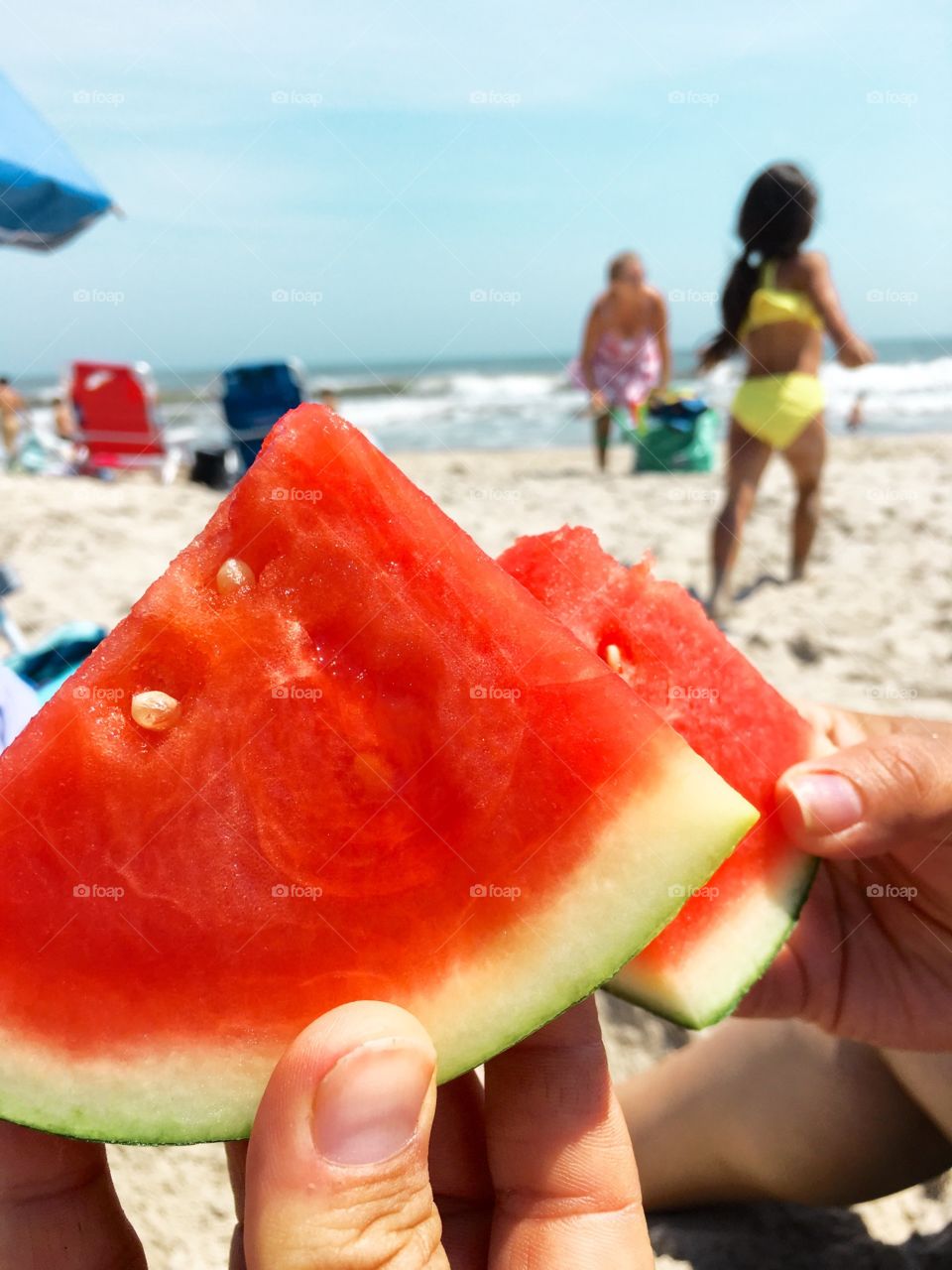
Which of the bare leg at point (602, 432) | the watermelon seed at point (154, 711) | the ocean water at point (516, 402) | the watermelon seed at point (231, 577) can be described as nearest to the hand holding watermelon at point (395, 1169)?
the watermelon seed at point (154, 711)

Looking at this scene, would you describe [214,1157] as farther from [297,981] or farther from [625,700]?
[625,700]

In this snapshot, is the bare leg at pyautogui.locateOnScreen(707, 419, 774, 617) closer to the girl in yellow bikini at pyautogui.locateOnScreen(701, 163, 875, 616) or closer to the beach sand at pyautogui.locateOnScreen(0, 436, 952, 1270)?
the girl in yellow bikini at pyautogui.locateOnScreen(701, 163, 875, 616)

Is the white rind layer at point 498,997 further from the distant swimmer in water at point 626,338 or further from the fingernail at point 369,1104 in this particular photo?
the distant swimmer in water at point 626,338

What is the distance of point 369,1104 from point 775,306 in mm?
4655

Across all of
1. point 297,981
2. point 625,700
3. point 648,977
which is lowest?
point 648,977

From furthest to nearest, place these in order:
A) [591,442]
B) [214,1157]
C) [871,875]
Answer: [591,442] < [214,1157] < [871,875]

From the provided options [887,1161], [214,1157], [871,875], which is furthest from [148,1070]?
[887,1161]

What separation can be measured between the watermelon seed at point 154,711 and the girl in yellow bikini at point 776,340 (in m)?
3.94

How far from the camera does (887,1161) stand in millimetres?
1660

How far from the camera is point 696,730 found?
1.30 meters

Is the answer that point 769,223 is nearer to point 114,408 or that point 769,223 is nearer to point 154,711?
point 154,711

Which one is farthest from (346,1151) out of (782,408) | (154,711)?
(782,408)

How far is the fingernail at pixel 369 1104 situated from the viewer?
0.88m

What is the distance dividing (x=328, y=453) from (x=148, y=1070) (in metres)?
0.71
